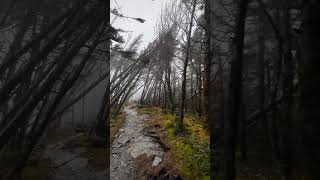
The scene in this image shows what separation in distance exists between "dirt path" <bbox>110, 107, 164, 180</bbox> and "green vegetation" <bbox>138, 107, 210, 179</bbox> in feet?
0.70

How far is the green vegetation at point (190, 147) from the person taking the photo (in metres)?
3.61

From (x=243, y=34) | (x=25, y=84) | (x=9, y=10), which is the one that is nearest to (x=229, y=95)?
(x=243, y=34)

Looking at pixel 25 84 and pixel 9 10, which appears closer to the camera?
pixel 25 84

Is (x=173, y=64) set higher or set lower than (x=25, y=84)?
higher

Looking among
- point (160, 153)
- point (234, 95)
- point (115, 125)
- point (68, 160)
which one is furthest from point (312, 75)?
point (115, 125)

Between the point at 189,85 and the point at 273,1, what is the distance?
1.88m

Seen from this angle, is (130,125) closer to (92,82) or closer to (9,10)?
(92,82)

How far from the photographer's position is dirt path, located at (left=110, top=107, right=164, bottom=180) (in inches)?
151

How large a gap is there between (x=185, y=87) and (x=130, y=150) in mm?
1069

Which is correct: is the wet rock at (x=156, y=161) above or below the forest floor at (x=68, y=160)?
below

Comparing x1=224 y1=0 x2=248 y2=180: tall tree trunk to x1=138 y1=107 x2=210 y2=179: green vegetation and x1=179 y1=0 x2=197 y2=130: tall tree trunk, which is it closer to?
x1=138 y1=107 x2=210 y2=179: green vegetation

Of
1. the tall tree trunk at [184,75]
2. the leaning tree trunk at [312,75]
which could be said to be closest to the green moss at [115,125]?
the tall tree trunk at [184,75]

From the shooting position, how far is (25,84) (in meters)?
2.17

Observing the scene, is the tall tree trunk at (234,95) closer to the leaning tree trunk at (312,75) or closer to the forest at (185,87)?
the forest at (185,87)
